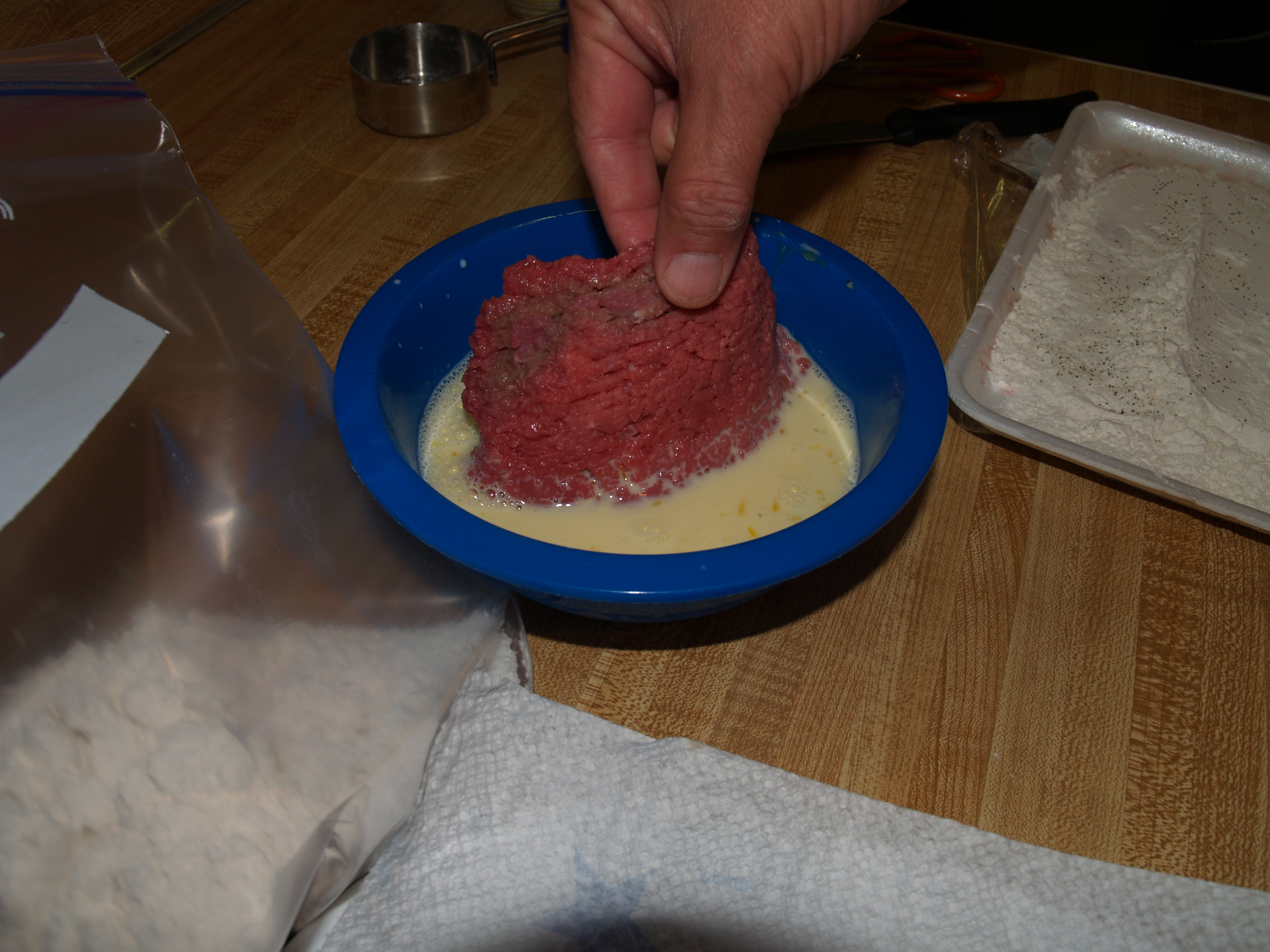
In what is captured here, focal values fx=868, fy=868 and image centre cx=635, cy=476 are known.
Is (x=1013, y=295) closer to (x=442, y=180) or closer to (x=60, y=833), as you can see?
(x=442, y=180)

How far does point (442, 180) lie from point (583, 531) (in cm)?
75

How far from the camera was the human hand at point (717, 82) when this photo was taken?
71cm

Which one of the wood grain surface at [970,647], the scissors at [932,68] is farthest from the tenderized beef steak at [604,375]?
the scissors at [932,68]

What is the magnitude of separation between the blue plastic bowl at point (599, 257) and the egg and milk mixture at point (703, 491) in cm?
3

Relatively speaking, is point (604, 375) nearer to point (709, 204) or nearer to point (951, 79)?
point (709, 204)

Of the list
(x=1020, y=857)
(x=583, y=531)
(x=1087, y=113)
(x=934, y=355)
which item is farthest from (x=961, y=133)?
(x=1020, y=857)

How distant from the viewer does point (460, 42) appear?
1478 millimetres

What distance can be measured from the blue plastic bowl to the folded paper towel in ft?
0.50

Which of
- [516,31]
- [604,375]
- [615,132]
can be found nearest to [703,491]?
[604,375]

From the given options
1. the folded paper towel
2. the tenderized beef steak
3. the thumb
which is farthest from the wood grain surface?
the thumb

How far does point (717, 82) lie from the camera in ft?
2.36

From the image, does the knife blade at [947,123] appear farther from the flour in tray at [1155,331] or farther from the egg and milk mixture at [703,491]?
the egg and milk mixture at [703,491]

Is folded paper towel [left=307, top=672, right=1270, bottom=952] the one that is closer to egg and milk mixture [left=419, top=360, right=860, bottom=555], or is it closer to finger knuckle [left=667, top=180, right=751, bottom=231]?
egg and milk mixture [left=419, top=360, right=860, bottom=555]

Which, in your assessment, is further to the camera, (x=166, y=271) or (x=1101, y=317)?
(x=1101, y=317)
